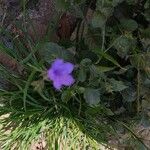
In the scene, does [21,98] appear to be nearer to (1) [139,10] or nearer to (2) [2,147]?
(2) [2,147]

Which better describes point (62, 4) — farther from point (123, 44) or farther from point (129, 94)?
point (129, 94)

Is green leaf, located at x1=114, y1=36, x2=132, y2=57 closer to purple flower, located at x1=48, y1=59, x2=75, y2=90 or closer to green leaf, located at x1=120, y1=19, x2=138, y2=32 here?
green leaf, located at x1=120, y1=19, x2=138, y2=32

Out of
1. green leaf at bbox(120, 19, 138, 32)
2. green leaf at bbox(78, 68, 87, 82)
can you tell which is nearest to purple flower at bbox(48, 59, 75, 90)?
green leaf at bbox(78, 68, 87, 82)

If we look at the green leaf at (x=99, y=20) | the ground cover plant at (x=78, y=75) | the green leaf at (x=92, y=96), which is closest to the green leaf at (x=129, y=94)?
the ground cover plant at (x=78, y=75)

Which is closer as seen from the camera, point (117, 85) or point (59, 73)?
point (59, 73)

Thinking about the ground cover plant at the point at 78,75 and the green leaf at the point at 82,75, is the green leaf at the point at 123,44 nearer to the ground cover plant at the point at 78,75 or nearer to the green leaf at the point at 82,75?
the ground cover plant at the point at 78,75

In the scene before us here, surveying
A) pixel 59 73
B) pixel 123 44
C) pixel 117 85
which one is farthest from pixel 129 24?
pixel 59 73
